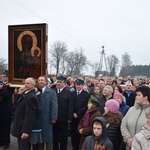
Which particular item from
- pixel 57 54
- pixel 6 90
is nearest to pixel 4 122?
pixel 6 90

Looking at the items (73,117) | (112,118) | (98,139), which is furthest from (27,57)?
(98,139)

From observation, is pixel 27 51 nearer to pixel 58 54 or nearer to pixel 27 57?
pixel 27 57

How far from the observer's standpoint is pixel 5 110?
664cm

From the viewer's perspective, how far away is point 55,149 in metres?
6.26

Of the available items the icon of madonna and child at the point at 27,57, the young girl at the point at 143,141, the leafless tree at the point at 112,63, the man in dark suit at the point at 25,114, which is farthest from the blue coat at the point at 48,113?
the leafless tree at the point at 112,63

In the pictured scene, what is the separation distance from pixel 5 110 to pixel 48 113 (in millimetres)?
1767

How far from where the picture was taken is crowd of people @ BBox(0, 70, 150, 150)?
3.85m

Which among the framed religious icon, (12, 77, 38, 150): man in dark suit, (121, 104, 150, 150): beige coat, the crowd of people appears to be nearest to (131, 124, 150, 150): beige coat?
the crowd of people

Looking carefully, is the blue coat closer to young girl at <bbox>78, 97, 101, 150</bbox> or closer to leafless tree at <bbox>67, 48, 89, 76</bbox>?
young girl at <bbox>78, 97, 101, 150</bbox>

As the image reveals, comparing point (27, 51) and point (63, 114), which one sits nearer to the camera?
point (27, 51)

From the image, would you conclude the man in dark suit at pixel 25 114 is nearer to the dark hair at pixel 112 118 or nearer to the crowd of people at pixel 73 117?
the crowd of people at pixel 73 117

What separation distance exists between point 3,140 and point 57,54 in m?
54.9

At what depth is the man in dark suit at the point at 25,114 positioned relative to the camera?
4.61 meters

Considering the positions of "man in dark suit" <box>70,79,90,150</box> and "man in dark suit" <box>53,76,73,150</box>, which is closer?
"man in dark suit" <box>53,76,73,150</box>
